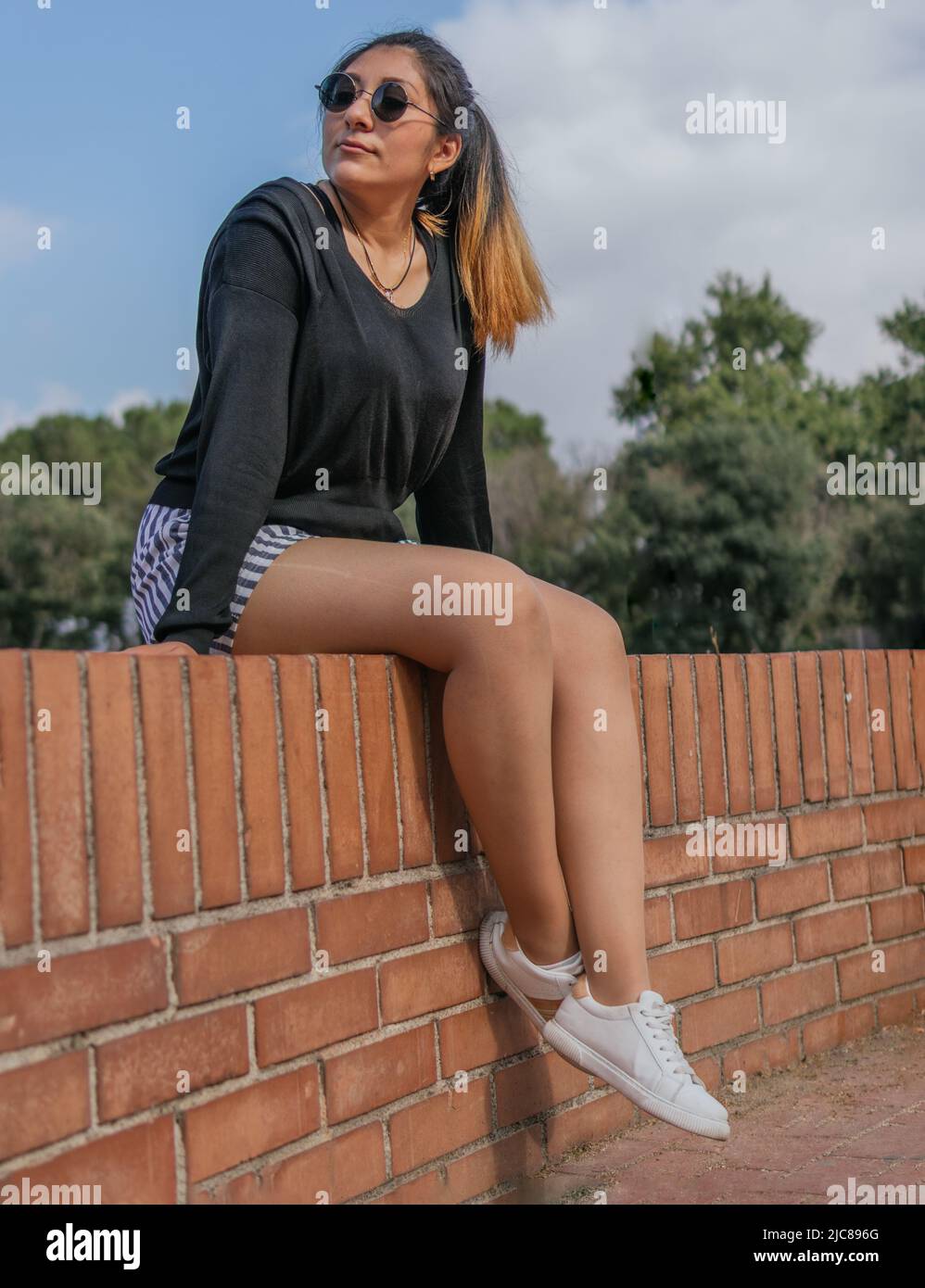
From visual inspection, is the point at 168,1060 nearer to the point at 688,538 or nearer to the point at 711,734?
the point at 711,734

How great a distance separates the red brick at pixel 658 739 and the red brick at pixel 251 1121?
984 millimetres

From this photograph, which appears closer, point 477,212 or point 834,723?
point 477,212

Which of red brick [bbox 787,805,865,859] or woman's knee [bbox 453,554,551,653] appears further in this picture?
red brick [bbox 787,805,865,859]

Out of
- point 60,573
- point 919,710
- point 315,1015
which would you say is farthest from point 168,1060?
point 60,573

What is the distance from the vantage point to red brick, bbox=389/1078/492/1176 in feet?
6.46

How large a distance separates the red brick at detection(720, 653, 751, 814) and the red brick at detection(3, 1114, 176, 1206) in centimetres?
154

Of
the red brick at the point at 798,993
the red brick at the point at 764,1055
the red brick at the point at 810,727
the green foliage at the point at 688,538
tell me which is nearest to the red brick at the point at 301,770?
the red brick at the point at 764,1055

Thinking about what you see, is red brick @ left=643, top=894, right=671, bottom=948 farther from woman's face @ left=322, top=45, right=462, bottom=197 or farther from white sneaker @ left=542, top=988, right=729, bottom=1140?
woman's face @ left=322, top=45, right=462, bottom=197

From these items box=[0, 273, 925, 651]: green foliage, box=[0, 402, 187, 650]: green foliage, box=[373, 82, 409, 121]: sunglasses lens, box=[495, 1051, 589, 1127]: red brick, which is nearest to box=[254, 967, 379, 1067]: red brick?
box=[495, 1051, 589, 1127]: red brick

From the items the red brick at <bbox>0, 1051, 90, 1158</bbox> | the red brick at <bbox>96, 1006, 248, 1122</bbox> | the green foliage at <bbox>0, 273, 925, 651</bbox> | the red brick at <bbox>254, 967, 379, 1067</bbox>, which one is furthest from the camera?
the green foliage at <bbox>0, 273, 925, 651</bbox>

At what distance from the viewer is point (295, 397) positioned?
2.28m

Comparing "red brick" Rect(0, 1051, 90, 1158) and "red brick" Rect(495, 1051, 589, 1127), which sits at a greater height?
"red brick" Rect(0, 1051, 90, 1158)

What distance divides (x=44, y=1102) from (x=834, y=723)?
2143 millimetres
